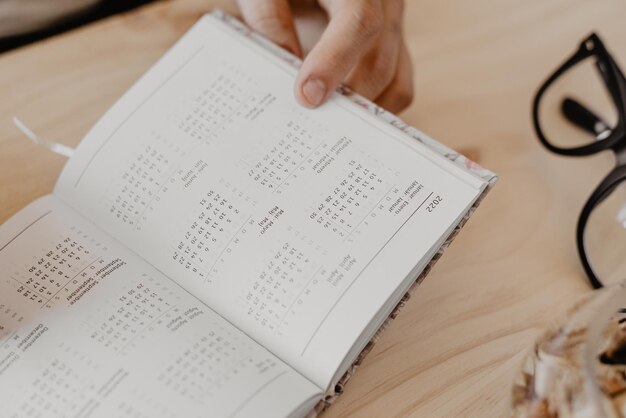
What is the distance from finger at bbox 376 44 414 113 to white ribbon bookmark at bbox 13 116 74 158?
0.27 meters

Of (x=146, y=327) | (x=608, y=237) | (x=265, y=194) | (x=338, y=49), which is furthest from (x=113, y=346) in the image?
(x=608, y=237)

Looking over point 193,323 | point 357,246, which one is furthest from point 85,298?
point 357,246

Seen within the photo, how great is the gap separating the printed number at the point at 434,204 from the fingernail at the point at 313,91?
0.39 feet

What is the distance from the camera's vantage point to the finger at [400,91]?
2.14ft

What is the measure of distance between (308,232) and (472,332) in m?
0.16

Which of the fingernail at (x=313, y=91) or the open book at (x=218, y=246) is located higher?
the fingernail at (x=313, y=91)

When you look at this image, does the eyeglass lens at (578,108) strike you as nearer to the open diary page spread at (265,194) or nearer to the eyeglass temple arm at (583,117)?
the eyeglass temple arm at (583,117)

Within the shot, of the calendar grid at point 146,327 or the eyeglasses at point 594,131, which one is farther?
the eyeglasses at point 594,131

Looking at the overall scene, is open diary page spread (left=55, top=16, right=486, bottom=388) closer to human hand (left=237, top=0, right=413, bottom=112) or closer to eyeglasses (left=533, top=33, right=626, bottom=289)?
human hand (left=237, top=0, right=413, bottom=112)

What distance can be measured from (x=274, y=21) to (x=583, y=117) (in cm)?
31

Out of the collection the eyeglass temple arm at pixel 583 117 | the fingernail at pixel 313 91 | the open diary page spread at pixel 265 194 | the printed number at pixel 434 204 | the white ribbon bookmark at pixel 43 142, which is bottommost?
the white ribbon bookmark at pixel 43 142

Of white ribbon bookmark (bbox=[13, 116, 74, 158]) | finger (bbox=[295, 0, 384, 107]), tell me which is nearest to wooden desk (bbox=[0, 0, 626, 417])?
white ribbon bookmark (bbox=[13, 116, 74, 158])

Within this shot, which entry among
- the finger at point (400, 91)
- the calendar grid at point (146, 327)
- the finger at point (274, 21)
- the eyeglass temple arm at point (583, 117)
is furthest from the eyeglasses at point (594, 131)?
the calendar grid at point (146, 327)

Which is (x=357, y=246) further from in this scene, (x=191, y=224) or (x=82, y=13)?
(x=82, y=13)
